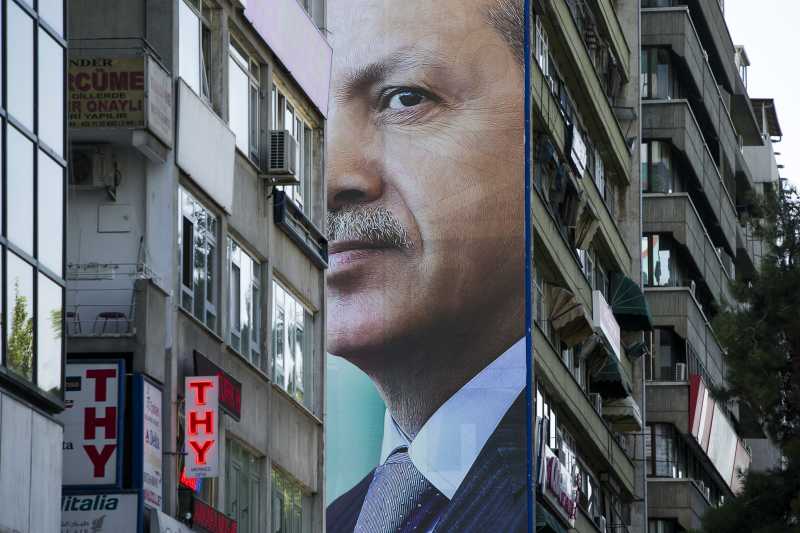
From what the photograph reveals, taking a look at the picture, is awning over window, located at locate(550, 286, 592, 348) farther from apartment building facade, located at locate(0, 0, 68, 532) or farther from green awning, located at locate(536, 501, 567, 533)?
apartment building facade, located at locate(0, 0, 68, 532)

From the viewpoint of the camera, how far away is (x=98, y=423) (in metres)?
33.6

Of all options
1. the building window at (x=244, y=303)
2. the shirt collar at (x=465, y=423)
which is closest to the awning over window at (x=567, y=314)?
the shirt collar at (x=465, y=423)

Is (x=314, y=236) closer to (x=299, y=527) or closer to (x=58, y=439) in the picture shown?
(x=299, y=527)

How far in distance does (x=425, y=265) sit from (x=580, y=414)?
638cm

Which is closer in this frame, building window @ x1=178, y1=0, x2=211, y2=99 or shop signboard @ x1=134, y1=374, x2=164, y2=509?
shop signboard @ x1=134, y1=374, x2=164, y2=509

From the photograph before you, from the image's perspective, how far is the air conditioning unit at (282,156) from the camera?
42.1m

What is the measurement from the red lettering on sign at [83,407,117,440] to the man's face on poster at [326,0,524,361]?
106 feet

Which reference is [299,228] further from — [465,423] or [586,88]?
[586,88]

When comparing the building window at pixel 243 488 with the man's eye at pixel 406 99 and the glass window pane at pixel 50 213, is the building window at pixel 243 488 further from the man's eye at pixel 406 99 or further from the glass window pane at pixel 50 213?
the man's eye at pixel 406 99

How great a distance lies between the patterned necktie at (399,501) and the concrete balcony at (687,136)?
2298 cm

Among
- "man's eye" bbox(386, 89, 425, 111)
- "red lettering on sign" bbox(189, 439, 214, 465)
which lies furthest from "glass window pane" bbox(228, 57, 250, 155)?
"man's eye" bbox(386, 89, 425, 111)

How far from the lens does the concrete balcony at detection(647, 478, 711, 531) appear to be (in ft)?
266

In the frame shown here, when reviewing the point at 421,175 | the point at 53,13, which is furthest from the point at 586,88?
the point at 53,13

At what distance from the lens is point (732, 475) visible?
89.9 metres
